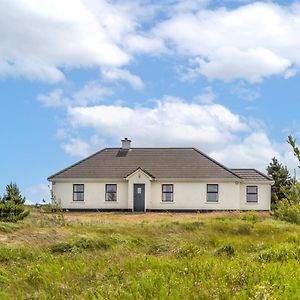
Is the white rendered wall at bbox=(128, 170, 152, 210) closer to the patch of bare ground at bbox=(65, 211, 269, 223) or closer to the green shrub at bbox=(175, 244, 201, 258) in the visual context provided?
the patch of bare ground at bbox=(65, 211, 269, 223)

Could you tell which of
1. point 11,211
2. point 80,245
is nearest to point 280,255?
point 80,245

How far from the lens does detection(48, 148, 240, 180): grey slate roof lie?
4022 cm

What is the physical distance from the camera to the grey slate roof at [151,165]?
40.2 m

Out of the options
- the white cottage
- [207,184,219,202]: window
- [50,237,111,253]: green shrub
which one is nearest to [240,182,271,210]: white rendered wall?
the white cottage

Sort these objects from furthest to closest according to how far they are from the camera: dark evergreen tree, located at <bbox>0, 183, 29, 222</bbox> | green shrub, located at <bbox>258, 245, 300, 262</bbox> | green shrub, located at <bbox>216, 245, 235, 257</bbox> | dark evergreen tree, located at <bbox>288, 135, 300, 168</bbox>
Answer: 1. dark evergreen tree, located at <bbox>0, 183, 29, 222</bbox>
2. green shrub, located at <bbox>216, 245, 235, 257</bbox>
3. green shrub, located at <bbox>258, 245, 300, 262</bbox>
4. dark evergreen tree, located at <bbox>288, 135, 300, 168</bbox>

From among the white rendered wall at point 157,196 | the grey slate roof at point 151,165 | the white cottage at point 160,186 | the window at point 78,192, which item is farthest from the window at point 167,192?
the window at point 78,192

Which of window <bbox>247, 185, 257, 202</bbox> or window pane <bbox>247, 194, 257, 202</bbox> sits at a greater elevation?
window <bbox>247, 185, 257, 202</bbox>

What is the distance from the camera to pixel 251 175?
41.7 meters

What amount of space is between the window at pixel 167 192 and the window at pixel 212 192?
2.59 m

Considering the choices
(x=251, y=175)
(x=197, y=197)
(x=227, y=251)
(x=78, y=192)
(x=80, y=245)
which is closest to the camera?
(x=227, y=251)

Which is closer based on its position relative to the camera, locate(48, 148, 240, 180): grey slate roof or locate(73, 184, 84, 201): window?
locate(48, 148, 240, 180): grey slate roof

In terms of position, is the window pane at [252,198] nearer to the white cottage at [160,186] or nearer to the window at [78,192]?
the white cottage at [160,186]

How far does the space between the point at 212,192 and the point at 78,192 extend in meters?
9.37

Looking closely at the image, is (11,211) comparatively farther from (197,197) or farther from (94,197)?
(197,197)
